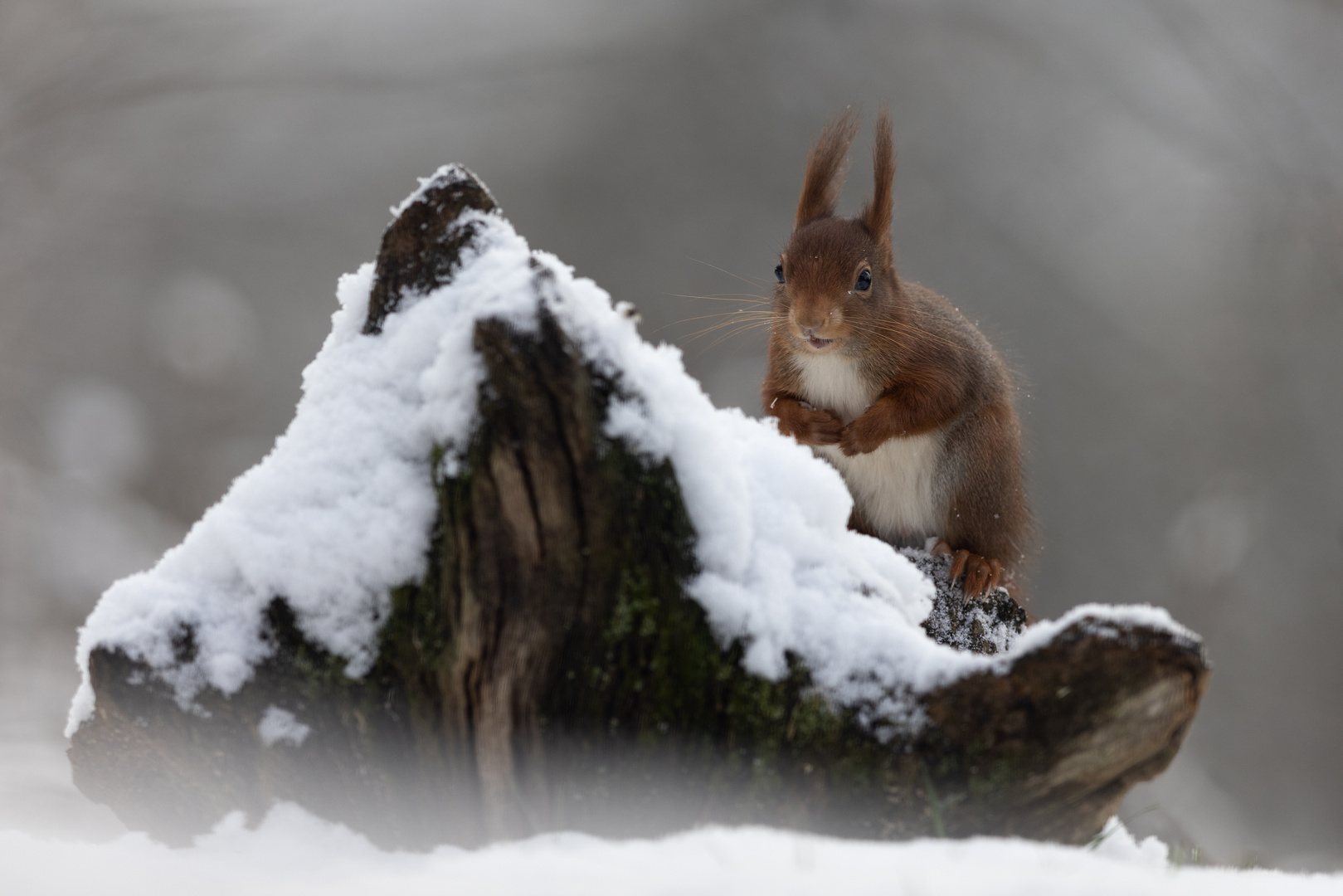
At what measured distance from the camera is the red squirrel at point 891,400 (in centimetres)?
154

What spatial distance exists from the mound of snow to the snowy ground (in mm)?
128

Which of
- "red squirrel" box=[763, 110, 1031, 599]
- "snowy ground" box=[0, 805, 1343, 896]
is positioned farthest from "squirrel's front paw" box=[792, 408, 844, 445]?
"snowy ground" box=[0, 805, 1343, 896]

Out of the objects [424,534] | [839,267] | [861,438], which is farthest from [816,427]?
[424,534]

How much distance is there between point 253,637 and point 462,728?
0.64 feet

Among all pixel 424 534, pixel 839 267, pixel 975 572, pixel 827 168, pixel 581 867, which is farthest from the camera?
pixel 827 168

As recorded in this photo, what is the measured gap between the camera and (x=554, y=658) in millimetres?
766

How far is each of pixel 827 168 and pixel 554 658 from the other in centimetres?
122

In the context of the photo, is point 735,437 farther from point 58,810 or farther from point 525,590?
point 58,810

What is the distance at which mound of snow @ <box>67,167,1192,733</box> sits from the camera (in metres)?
0.79

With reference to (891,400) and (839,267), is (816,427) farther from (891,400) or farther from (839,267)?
(839,267)

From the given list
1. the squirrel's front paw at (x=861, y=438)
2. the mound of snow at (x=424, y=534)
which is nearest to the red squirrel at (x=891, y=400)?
the squirrel's front paw at (x=861, y=438)

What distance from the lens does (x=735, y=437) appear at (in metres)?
1.01

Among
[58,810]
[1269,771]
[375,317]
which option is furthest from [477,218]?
[1269,771]

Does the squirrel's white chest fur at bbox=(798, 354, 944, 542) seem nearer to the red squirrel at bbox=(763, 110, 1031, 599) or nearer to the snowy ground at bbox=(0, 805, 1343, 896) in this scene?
the red squirrel at bbox=(763, 110, 1031, 599)
